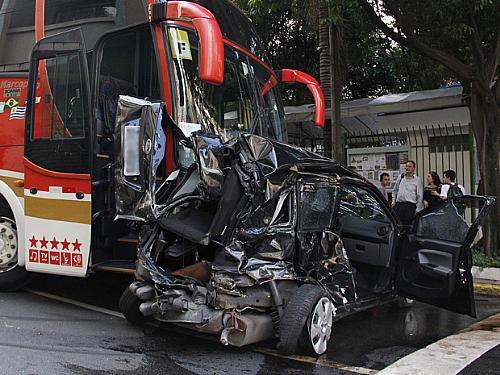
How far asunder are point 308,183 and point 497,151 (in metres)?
5.40

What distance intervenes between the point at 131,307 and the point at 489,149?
21.2 ft

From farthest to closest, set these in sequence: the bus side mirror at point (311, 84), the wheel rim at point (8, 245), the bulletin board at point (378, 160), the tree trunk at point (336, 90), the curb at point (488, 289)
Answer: the bulletin board at point (378, 160), the tree trunk at point (336, 90), the curb at point (488, 289), the bus side mirror at point (311, 84), the wheel rim at point (8, 245)

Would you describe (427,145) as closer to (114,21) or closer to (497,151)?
(497,151)

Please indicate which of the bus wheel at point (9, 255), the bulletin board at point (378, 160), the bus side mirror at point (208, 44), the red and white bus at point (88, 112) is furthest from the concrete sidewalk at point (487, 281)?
the bus wheel at point (9, 255)

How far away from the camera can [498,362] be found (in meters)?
4.59

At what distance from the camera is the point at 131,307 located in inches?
212

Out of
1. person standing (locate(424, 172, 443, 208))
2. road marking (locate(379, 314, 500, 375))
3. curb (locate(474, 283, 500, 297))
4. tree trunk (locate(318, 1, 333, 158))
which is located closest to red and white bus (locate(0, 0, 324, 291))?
road marking (locate(379, 314, 500, 375))

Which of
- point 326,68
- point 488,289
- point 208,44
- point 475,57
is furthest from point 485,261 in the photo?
point 208,44

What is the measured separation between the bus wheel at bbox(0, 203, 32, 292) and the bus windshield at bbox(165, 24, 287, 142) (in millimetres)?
2513

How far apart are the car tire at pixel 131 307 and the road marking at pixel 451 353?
95.0 inches

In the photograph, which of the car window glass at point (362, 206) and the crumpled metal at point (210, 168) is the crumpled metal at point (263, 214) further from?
the car window glass at point (362, 206)

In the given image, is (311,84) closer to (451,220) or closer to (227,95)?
(227,95)

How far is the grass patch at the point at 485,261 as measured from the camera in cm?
861

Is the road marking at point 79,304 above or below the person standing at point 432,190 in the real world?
below
